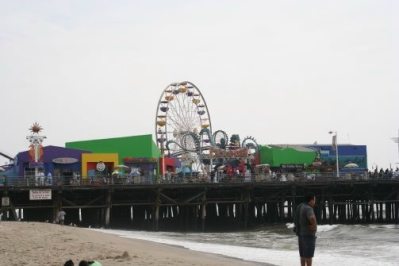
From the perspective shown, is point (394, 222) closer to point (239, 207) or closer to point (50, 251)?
point (239, 207)

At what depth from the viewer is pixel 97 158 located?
44.8m

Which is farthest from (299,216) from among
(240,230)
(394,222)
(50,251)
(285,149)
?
(285,149)

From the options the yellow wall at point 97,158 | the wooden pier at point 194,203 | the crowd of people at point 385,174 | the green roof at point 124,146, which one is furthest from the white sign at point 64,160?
the crowd of people at point 385,174

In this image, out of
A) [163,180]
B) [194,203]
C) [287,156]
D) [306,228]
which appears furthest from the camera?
[287,156]

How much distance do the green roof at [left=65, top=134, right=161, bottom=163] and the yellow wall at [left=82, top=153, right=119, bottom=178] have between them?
8.54 ft

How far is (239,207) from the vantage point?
1688 inches

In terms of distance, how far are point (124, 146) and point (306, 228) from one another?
38.9 meters

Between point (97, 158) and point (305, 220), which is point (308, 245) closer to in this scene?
point (305, 220)

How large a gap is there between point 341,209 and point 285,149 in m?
15.0

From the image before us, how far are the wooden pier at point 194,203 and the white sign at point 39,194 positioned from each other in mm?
449

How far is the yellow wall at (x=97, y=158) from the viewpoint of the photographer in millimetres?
44000

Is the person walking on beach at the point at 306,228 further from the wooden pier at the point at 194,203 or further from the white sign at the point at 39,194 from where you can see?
the wooden pier at the point at 194,203

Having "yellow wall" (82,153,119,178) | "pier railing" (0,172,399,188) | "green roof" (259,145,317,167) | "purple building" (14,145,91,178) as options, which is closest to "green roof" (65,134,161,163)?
"yellow wall" (82,153,119,178)

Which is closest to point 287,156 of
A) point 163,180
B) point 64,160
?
point 163,180
